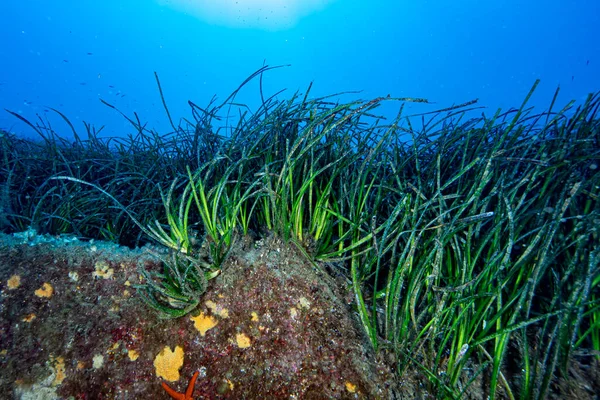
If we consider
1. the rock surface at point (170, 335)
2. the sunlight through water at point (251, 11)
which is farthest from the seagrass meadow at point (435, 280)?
the sunlight through water at point (251, 11)

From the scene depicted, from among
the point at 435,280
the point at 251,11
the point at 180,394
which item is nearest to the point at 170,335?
the point at 180,394

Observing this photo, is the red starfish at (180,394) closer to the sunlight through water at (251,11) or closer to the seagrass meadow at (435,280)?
the seagrass meadow at (435,280)

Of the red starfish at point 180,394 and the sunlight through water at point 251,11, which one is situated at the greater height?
the sunlight through water at point 251,11

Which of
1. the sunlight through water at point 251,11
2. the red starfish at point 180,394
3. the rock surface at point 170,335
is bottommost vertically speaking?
the red starfish at point 180,394

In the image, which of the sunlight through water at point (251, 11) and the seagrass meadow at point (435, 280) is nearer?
the seagrass meadow at point (435, 280)

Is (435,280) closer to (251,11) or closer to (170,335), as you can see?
(170,335)

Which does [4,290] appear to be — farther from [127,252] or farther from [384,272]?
[384,272]

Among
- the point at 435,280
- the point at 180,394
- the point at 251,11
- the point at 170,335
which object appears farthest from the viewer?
the point at 251,11

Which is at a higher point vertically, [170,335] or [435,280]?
[435,280]

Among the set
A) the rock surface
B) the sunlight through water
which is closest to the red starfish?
the rock surface

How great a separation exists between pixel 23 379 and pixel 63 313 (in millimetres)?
313

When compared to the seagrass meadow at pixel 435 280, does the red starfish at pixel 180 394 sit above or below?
below

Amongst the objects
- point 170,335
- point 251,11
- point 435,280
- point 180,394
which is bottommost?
point 180,394

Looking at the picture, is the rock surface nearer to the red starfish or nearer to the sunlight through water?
the red starfish
